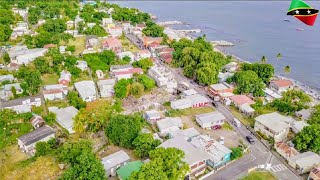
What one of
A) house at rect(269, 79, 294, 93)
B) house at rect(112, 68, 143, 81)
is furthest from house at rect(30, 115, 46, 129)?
house at rect(269, 79, 294, 93)

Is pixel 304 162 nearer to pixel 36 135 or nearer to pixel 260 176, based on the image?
pixel 260 176

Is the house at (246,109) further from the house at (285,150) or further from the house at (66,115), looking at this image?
the house at (66,115)

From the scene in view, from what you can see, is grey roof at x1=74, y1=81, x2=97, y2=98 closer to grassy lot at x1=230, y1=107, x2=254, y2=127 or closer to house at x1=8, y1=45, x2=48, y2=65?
house at x1=8, y1=45, x2=48, y2=65

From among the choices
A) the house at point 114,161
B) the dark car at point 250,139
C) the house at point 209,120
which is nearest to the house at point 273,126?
the dark car at point 250,139

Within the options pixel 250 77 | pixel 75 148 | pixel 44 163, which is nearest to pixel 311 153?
pixel 250 77

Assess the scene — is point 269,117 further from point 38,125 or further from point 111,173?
point 38,125
